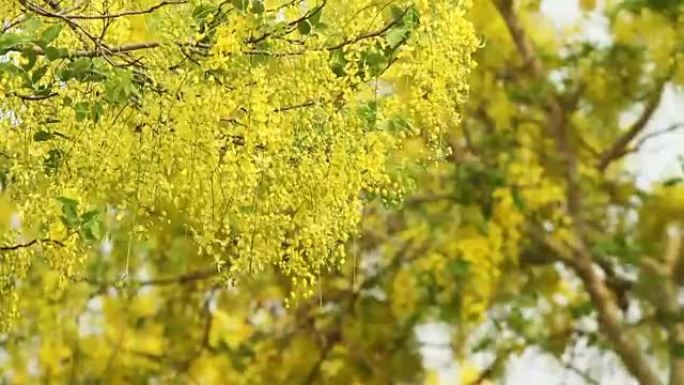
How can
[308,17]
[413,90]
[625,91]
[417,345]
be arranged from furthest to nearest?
[417,345] → [625,91] → [413,90] → [308,17]

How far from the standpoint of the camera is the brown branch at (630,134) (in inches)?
104

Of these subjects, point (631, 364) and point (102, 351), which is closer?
point (631, 364)

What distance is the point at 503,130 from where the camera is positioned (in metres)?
2.73

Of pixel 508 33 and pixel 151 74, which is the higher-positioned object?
pixel 508 33

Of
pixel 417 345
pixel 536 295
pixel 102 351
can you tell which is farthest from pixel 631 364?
pixel 102 351

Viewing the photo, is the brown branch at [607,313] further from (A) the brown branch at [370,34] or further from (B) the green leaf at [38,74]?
(B) the green leaf at [38,74]

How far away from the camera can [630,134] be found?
8.90 ft

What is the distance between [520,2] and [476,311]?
740mm

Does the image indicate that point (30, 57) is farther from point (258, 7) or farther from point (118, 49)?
point (258, 7)

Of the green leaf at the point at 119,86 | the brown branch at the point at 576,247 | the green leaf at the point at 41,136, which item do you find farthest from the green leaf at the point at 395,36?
the brown branch at the point at 576,247

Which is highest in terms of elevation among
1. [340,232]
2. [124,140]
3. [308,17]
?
[308,17]

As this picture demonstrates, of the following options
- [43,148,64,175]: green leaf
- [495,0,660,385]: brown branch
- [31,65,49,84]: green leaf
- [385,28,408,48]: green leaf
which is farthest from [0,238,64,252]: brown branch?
[495,0,660,385]: brown branch

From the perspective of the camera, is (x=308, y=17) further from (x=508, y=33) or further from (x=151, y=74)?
(x=508, y=33)

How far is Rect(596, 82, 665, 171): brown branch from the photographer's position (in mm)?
2635
